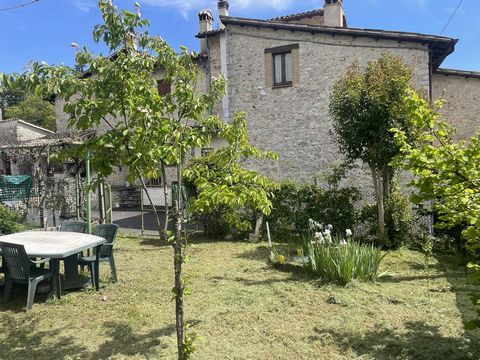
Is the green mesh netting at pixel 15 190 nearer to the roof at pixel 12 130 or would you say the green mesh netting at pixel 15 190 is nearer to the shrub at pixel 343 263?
the shrub at pixel 343 263

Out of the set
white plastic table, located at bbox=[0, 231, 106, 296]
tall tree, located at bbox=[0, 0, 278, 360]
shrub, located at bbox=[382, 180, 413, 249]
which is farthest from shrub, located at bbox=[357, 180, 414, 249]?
tall tree, located at bbox=[0, 0, 278, 360]

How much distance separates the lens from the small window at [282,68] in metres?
13.1

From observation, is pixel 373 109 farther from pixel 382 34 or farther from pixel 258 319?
pixel 382 34

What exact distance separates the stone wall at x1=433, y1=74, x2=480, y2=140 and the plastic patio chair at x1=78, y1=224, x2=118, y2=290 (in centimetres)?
1171

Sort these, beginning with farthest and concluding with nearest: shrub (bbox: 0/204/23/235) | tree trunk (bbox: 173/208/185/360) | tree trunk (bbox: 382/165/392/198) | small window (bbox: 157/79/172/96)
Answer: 1. shrub (bbox: 0/204/23/235)
2. tree trunk (bbox: 382/165/392/198)
3. small window (bbox: 157/79/172/96)
4. tree trunk (bbox: 173/208/185/360)

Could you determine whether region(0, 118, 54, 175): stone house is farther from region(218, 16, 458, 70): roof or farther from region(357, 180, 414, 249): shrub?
region(357, 180, 414, 249): shrub

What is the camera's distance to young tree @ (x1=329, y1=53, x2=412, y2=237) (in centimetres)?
732

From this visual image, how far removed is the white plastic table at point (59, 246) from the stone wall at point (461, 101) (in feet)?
40.2

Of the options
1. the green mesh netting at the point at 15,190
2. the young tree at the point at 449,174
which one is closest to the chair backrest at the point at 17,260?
the young tree at the point at 449,174

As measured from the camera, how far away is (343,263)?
534 centimetres

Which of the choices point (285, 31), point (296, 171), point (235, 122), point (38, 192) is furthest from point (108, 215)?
point (285, 31)

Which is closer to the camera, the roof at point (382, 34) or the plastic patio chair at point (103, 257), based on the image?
the plastic patio chair at point (103, 257)

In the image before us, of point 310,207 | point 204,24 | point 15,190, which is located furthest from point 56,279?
point 204,24

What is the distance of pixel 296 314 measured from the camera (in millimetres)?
4441
